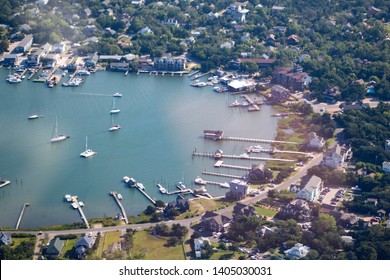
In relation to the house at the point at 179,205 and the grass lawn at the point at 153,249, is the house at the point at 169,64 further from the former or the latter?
the grass lawn at the point at 153,249

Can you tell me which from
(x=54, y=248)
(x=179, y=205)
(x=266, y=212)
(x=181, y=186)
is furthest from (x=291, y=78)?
(x=54, y=248)

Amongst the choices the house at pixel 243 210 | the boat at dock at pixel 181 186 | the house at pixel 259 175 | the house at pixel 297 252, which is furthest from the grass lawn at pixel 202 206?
the house at pixel 297 252

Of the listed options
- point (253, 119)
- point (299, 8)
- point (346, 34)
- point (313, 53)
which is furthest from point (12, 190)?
point (299, 8)

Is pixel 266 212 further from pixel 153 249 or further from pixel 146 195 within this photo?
pixel 153 249

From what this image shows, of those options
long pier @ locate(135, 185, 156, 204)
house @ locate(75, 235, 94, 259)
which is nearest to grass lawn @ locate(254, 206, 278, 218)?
long pier @ locate(135, 185, 156, 204)

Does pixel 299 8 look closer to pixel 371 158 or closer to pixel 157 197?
pixel 371 158

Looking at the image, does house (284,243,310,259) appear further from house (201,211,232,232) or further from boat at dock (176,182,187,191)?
boat at dock (176,182,187,191)
